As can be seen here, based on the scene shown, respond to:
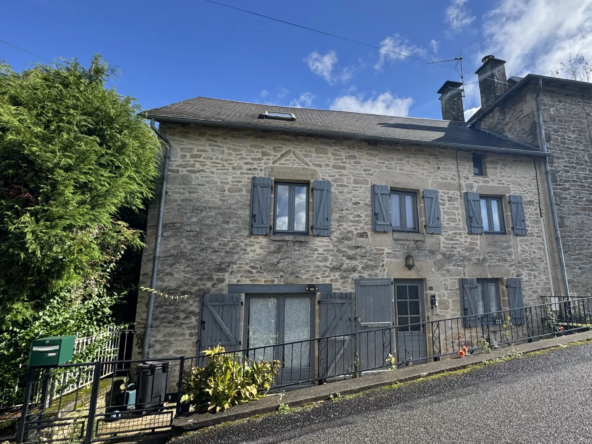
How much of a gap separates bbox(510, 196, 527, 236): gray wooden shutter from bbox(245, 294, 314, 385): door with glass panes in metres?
5.67

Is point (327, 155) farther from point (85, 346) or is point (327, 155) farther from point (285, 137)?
point (85, 346)

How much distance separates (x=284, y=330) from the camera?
20.6 feet

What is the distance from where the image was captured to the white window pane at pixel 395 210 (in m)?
7.29

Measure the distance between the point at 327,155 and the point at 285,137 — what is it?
3.50ft

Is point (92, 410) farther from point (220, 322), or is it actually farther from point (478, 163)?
point (478, 163)

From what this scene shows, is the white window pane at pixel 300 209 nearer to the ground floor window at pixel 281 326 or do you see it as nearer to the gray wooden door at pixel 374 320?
the ground floor window at pixel 281 326

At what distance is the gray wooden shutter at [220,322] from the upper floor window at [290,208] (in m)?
1.79

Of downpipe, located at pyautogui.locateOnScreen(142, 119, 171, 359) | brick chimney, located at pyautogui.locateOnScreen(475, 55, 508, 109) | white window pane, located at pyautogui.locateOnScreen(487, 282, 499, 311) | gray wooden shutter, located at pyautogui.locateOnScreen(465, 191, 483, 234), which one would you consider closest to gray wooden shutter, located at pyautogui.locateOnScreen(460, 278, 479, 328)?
white window pane, located at pyautogui.locateOnScreen(487, 282, 499, 311)

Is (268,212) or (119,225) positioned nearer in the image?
(119,225)

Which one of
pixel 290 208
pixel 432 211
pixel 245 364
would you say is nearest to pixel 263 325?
pixel 245 364

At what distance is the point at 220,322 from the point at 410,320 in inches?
165

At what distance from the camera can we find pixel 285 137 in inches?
276

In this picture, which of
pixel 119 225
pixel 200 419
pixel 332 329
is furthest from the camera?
pixel 332 329

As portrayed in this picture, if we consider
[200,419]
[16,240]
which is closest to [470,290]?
[200,419]
